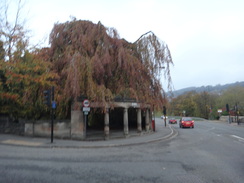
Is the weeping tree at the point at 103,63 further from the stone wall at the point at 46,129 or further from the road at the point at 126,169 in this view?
the road at the point at 126,169

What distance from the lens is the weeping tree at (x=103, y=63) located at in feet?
41.8

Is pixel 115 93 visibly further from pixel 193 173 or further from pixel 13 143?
pixel 193 173

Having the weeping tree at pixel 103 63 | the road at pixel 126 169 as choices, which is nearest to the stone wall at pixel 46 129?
the weeping tree at pixel 103 63

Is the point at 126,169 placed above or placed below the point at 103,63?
below

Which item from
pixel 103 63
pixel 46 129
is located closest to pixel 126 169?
pixel 103 63

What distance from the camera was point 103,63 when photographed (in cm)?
1347

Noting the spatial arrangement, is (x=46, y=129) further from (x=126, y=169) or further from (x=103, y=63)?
(x=126, y=169)

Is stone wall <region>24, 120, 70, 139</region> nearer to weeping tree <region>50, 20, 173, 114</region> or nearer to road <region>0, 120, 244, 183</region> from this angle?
weeping tree <region>50, 20, 173, 114</region>

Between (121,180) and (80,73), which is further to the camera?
(80,73)

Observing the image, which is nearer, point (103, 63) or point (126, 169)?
point (126, 169)

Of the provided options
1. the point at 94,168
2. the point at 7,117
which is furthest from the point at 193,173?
the point at 7,117

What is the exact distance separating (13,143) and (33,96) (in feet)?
12.1

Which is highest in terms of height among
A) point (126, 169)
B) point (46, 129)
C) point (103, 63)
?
point (103, 63)

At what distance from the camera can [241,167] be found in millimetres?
6504
